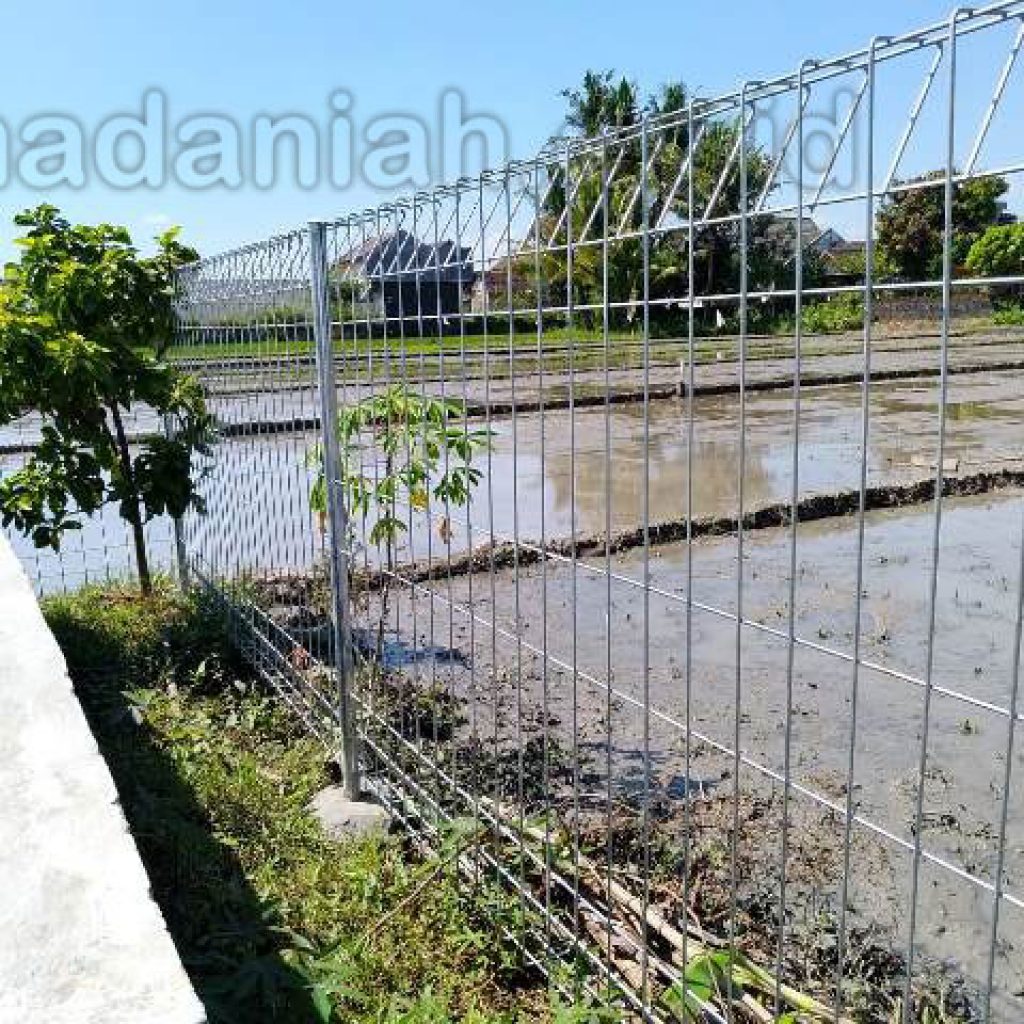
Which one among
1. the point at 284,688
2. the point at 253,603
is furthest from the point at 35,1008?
the point at 253,603

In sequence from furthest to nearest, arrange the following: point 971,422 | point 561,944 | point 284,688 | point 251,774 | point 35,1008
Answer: point 971,422, point 284,688, point 251,774, point 561,944, point 35,1008

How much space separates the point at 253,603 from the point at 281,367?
1343 mm

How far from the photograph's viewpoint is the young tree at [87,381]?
16.7ft

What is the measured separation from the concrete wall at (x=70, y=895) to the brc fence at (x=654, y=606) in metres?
Answer: 0.99

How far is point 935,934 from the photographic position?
2797mm

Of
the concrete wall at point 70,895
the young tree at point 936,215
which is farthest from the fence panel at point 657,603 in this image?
the concrete wall at point 70,895

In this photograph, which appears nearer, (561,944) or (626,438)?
(561,944)

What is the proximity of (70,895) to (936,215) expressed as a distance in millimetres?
1540

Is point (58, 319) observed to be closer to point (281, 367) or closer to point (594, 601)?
point (281, 367)

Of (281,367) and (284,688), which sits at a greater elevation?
(281,367)

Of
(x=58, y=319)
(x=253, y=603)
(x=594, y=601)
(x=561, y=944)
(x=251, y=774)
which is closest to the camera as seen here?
(x=561, y=944)

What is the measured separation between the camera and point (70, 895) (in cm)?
150

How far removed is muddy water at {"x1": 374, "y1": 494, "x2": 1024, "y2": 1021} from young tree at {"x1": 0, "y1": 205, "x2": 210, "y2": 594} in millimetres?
1516

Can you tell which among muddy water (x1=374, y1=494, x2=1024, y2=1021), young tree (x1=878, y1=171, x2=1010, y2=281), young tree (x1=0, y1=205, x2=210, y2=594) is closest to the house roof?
muddy water (x1=374, y1=494, x2=1024, y2=1021)
